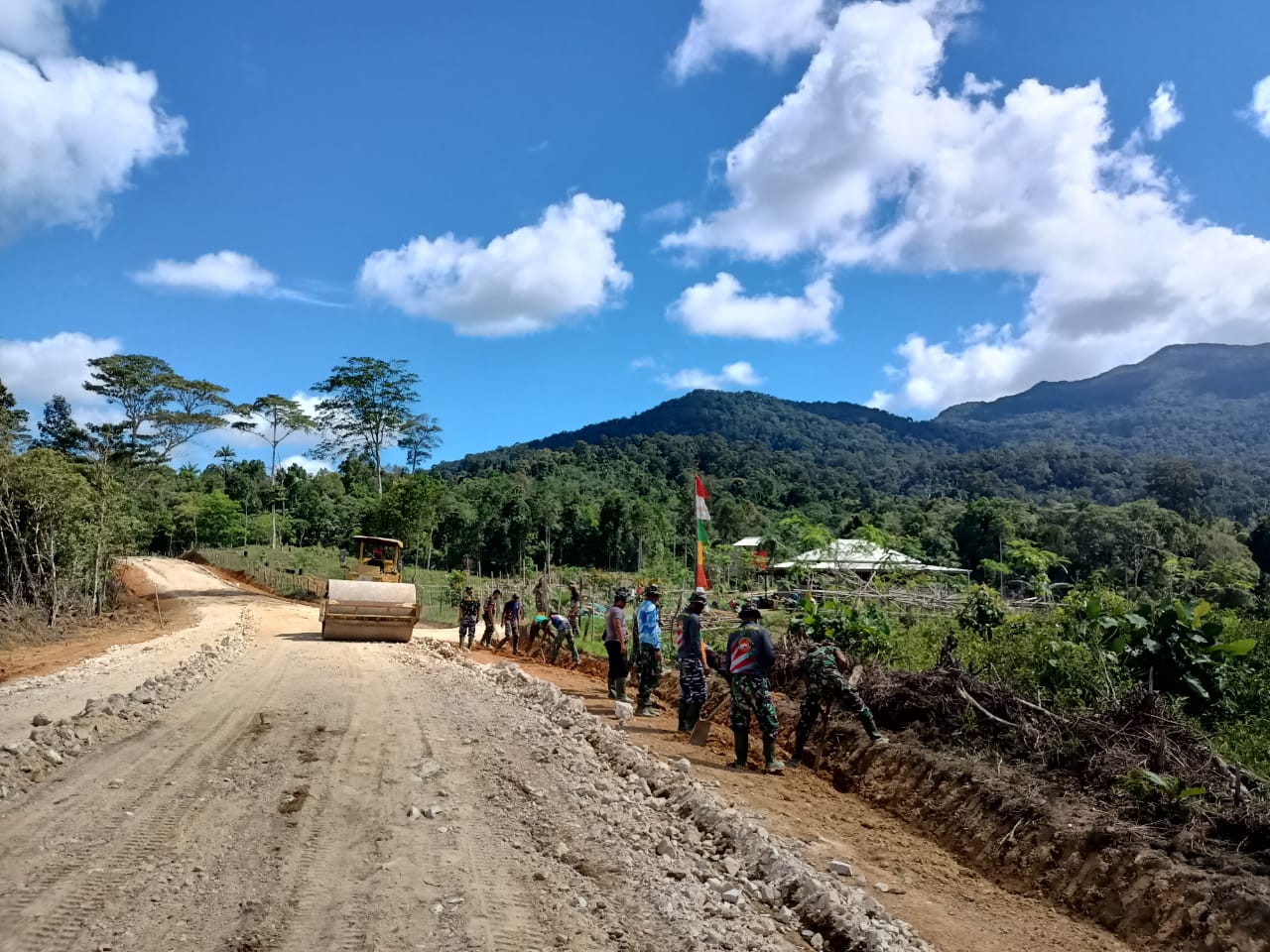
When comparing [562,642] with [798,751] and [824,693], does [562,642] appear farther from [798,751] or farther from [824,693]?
[824,693]

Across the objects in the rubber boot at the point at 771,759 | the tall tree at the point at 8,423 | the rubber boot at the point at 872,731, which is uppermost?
the tall tree at the point at 8,423

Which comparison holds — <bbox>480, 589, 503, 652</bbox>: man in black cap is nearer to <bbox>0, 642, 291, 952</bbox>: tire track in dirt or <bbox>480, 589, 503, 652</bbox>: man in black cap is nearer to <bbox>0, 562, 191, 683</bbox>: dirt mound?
<bbox>0, 562, 191, 683</bbox>: dirt mound

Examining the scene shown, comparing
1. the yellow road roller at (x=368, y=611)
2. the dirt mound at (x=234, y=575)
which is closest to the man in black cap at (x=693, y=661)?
the yellow road roller at (x=368, y=611)

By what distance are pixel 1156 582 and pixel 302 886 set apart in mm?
38066

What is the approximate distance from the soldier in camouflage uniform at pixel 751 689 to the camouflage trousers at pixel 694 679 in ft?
3.49

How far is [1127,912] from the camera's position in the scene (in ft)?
17.3

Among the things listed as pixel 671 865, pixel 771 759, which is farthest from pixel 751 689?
pixel 671 865

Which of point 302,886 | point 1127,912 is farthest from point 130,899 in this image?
point 1127,912

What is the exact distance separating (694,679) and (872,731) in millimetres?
2158

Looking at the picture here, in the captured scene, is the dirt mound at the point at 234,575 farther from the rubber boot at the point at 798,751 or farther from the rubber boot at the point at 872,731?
the rubber boot at the point at 872,731

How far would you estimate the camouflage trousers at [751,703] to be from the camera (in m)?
8.59

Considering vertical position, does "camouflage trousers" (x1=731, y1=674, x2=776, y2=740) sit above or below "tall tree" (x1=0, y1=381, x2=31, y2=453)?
below

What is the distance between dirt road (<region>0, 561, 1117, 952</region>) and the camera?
450cm

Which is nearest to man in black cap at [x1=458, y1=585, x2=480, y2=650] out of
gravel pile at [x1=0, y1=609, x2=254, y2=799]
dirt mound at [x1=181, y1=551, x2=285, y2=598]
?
gravel pile at [x1=0, y1=609, x2=254, y2=799]
